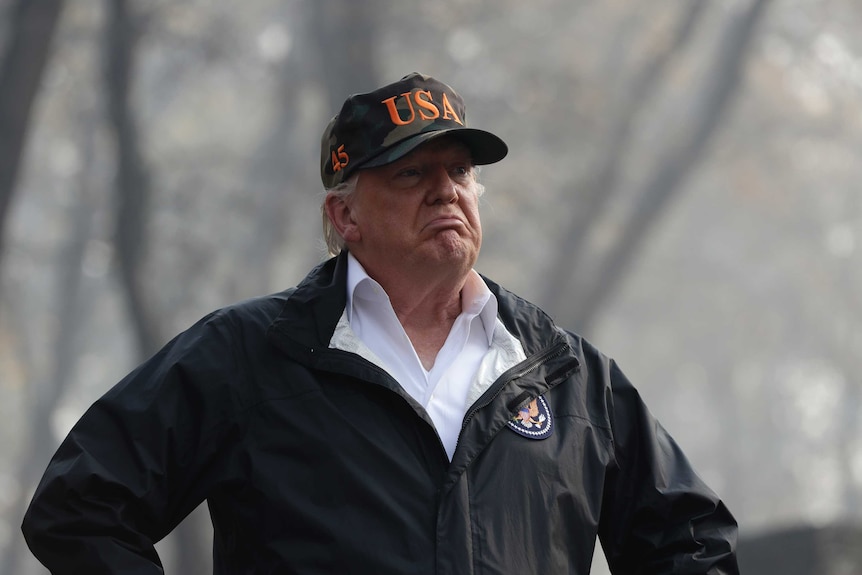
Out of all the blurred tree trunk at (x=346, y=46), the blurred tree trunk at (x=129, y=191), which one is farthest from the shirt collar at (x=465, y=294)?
the blurred tree trunk at (x=346, y=46)

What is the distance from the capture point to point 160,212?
1527 centimetres

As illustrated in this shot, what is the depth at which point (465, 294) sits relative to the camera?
3035 millimetres

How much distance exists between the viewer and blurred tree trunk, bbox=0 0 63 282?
9.91m

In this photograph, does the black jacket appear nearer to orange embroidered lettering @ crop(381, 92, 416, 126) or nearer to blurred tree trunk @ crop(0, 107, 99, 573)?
orange embroidered lettering @ crop(381, 92, 416, 126)

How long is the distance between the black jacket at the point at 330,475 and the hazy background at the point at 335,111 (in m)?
7.86

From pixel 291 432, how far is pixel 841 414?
29.2 metres

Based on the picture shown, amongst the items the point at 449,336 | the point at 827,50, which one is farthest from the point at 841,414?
the point at 449,336

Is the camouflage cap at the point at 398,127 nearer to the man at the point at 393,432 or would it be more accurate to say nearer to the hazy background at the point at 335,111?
the man at the point at 393,432

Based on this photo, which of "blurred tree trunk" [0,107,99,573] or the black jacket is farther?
"blurred tree trunk" [0,107,99,573]

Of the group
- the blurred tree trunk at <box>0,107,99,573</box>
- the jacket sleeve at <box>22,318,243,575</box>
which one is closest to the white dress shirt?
the jacket sleeve at <box>22,318,243,575</box>

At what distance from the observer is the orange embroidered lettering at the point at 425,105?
2969 mm

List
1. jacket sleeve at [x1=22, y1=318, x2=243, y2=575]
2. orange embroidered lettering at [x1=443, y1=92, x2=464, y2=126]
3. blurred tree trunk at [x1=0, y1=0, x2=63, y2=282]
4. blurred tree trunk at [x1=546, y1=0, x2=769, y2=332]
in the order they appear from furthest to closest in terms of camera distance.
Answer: blurred tree trunk at [x1=546, y1=0, x2=769, y2=332] < blurred tree trunk at [x1=0, y1=0, x2=63, y2=282] < orange embroidered lettering at [x1=443, y1=92, x2=464, y2=126] < jacket sleeve at [x1=22, y1=318, x2=243, y2=575]

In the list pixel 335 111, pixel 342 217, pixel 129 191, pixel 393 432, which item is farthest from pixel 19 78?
pixel 393 432

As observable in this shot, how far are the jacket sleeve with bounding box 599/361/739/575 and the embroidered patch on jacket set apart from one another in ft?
0.67
